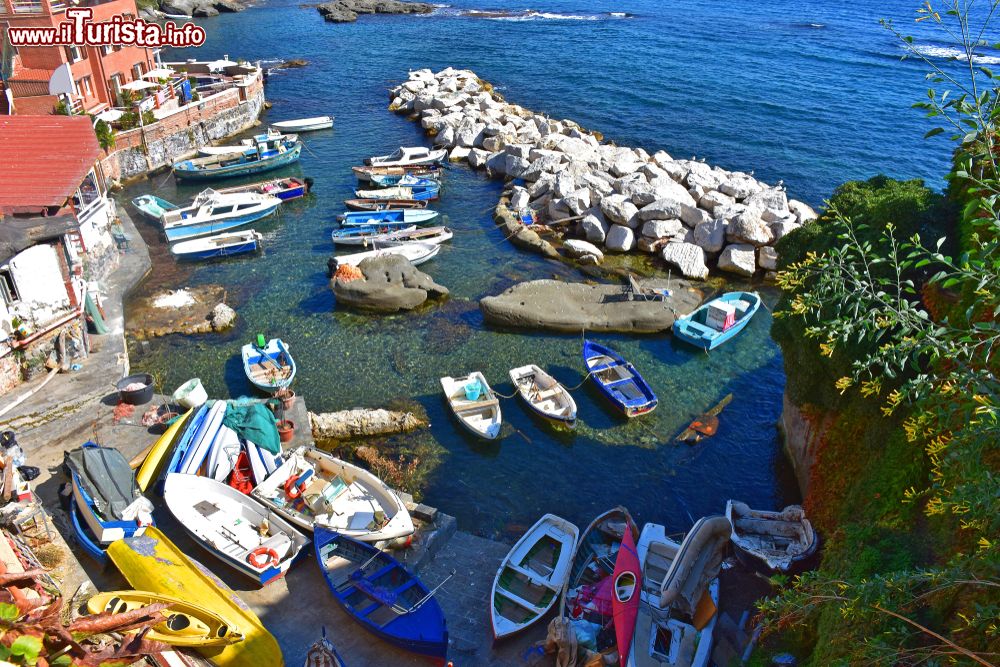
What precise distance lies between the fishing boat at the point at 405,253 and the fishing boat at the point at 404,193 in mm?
6044

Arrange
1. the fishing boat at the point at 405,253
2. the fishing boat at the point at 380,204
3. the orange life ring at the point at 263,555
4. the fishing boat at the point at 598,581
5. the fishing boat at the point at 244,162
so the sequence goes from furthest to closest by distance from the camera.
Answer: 1. the fishing boat at the point at 244,162
2. the fishing boat at the point at 380,204
3. the fishing boat at the point at 405,253
4. the orange life ring at the point at 263,555
5. the fishing boat at the point at 598,581

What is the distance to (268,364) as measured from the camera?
2516cm

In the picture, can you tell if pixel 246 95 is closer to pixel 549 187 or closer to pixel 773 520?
pixel 549 187

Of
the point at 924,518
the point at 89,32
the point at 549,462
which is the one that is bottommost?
the point at 549,462

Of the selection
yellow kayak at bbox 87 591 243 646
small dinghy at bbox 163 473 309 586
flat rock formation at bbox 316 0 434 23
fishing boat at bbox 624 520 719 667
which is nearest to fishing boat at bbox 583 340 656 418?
fishing boat at bbox 624 520 719 667

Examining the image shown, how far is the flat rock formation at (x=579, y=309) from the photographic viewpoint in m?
28.5

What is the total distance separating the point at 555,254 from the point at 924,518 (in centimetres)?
2322

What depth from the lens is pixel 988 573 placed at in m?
7.95

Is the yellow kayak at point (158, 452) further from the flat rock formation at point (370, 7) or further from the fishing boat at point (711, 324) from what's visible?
the flat rock formation at point (370, 7)

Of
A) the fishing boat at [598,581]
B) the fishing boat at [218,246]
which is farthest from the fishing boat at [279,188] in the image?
the fishing boat at [598,581]

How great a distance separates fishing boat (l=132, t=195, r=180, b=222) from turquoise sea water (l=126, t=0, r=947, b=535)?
37.4 inches

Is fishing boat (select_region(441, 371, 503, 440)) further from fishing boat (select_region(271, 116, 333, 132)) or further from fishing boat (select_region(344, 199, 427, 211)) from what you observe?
fishing boat (select_region(271, 116, 333, 132))

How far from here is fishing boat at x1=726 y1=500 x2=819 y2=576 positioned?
1705 cm

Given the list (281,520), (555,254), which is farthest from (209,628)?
(555,254)
